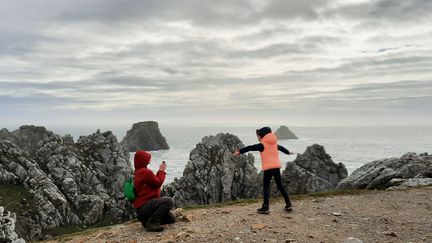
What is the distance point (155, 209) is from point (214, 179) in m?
82.7

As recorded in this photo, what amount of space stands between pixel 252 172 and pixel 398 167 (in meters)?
68.2

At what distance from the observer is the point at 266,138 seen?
17062 mm

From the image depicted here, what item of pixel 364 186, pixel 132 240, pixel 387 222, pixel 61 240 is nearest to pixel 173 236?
pixel 132 240

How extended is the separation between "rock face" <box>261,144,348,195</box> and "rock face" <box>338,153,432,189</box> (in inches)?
1885

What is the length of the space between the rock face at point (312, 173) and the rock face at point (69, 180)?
44.1 m

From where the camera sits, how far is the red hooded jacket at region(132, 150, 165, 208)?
15.0 m

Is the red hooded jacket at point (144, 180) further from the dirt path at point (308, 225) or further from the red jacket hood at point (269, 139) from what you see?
the red jacket hood at point (269, 139)

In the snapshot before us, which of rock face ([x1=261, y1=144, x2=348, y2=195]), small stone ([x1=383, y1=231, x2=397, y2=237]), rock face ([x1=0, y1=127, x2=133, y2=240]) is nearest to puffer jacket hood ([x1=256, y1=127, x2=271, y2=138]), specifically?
small stone ([x1=383, y1=231, x2=397, y2=237])

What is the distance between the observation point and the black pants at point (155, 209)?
1528cm

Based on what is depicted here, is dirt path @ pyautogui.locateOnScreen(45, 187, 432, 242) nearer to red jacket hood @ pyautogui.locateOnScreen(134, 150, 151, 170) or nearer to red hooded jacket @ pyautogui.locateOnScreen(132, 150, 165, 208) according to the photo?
red hooded jacket @ pyautogui.locateOnScreen(132, 150, 165, 208)

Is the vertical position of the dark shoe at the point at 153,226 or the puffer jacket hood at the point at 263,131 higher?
the puffer jacket hood at the point at 263,131

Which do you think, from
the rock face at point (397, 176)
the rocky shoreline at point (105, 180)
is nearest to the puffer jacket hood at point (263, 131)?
the rock face at point (397, 176)

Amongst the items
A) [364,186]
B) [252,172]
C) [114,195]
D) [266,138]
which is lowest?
[114,195]

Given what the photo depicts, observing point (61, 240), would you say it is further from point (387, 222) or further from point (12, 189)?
point (12, 189)
